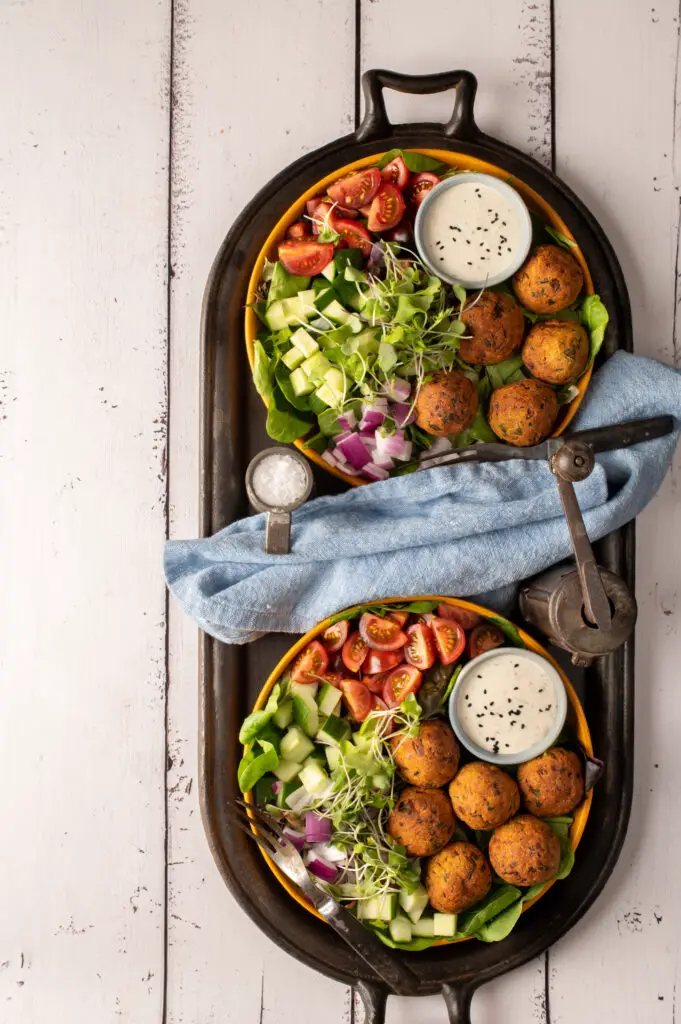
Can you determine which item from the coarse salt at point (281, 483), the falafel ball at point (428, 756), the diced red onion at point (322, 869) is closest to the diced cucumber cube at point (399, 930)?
the diced red onion at point (322, 869)

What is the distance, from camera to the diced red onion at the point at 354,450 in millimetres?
1665

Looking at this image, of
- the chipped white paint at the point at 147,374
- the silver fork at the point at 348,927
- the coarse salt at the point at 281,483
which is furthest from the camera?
the chipped white paint at the point at 147,374

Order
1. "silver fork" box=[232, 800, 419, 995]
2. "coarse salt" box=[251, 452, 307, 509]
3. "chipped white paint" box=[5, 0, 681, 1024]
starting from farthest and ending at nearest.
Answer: "chipped white paint" box=[5, 0, 681, 1024]
"coarse salt" box=[251, 452, 307, 509]
"silver fork" box=[232, 800, 419, 995]

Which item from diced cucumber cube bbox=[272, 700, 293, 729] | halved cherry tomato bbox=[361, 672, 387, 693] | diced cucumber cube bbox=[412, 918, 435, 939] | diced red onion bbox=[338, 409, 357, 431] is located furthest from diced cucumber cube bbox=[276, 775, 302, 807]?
diced red onion bbox=[338, 409, 357, 431]

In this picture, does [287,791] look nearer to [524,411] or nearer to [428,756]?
[428,756]

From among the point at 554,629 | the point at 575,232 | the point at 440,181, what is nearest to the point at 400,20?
the point at 440,181

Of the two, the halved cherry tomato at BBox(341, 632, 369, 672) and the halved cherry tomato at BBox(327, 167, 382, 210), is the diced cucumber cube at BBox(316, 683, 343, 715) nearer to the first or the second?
the halved cherry tomato at BBox(341, 632, 369, 672)

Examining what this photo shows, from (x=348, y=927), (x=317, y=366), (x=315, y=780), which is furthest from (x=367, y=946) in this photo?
(x=317, y=366)

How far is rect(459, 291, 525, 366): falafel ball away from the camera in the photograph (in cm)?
161

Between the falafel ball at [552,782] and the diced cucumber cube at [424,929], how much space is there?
0.29 metres

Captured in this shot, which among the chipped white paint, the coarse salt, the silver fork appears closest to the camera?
the silver fork

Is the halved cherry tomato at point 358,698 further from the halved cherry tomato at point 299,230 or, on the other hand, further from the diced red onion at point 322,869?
the halved cherry tomato at point 299,230

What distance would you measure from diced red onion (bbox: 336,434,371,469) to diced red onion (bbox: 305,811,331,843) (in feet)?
2.19

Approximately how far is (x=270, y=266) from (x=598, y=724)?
111cm
